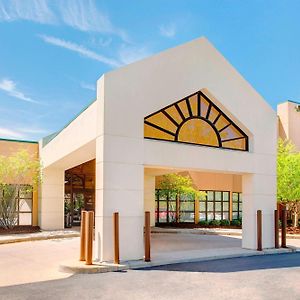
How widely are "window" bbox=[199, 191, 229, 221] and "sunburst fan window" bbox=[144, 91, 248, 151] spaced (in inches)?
572

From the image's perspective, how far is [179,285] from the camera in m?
9.16

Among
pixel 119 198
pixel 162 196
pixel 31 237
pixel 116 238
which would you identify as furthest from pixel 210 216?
pixel 116 238

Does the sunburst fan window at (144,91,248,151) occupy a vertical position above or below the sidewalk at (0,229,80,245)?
above

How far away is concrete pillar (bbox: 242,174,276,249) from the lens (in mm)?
14797

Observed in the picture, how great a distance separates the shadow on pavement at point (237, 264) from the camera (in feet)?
36.3

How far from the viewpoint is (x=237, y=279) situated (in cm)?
981

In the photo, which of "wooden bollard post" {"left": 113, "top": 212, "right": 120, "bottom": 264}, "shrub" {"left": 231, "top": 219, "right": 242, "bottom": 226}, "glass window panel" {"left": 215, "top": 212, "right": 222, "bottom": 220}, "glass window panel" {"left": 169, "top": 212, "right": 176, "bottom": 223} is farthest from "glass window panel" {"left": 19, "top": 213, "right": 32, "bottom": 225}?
"wooden bollard post" {"left": 113, "top": 212, "right": 120, "bottom": 264}

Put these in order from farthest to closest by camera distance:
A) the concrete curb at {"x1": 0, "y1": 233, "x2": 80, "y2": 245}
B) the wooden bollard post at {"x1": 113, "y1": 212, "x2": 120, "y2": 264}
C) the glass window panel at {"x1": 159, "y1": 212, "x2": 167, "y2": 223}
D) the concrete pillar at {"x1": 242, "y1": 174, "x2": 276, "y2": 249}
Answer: the glass window panel at {"x1": 159, "y1": 212, "x2": 167, "y2": 223} → the concrete curb at {"x1": 0, "y1": 233, "x2": 80, "y2": 245} → the concrete pillar at {"x1": 242, "y1": 174, "x2": 276, "y2": 249} → the wooden bollard post at {"x1": 113, "y1": 212, "x2": 120, "y2": 264}

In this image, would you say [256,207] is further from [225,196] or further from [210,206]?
[225,196]

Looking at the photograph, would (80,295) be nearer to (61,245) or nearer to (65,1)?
(65,1)

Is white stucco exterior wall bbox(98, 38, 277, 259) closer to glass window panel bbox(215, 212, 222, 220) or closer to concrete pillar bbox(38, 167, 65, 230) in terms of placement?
concrete pillar bbox(38, 167, 65, 230)

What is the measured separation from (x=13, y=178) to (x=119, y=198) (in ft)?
39.9

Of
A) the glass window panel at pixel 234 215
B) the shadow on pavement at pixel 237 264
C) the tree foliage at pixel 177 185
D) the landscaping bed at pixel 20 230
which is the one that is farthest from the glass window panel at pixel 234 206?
the shadow on pavement at pixel 237 264

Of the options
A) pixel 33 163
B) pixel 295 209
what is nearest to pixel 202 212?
pixel 295 209
